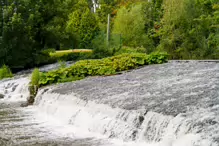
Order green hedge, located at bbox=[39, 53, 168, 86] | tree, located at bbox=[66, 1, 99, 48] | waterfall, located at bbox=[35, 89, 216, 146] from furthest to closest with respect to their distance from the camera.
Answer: tree, located at bbox=[66, 1, 99, 48]
green hedge, located at bbox=[39, 53, 168, 86]
waterfall, located at bbox=[35, 89, 216, 146]

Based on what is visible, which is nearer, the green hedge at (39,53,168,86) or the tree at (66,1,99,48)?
the green hedge at (39,53,168,86)

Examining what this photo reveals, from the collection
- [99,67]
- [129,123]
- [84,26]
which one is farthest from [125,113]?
[84,26]

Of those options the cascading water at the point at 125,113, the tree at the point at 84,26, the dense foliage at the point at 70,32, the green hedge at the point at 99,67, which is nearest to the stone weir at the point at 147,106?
the cascading water at the point at 125,113

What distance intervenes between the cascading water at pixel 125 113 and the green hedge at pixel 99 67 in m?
1.59

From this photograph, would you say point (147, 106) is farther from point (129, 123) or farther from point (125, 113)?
point (129, 123)

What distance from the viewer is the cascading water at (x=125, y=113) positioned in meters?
6.81

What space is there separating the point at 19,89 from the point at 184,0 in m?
15.7

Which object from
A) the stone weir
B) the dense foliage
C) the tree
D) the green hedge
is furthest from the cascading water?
the tree

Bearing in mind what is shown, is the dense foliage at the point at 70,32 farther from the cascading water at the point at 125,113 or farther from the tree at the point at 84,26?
the cascading water at the point at 125,113

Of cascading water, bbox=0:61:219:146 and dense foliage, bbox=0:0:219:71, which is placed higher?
dense foliage, bbox=0:0:219:71

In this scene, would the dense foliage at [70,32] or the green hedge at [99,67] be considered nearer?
the green hedge at [99,67]

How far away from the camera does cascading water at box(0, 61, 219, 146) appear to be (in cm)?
681

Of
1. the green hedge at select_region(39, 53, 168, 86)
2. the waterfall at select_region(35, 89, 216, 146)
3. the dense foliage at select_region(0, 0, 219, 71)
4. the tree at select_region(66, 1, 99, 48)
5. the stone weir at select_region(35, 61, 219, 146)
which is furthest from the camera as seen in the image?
the tree at select_region(66, 1, 99, 48)

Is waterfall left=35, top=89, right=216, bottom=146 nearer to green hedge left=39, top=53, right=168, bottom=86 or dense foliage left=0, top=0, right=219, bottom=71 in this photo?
green hedge left=39, top=53, right=168, bottom=86
